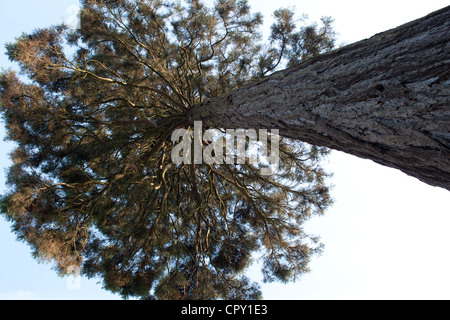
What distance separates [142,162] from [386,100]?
12.3ft

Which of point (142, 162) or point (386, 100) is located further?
point (142, 162)

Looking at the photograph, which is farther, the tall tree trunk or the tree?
the tree

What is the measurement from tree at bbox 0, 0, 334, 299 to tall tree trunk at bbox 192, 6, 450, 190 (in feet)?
8.03

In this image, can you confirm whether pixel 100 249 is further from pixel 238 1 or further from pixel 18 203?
pixel 238 1

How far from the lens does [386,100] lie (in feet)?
4.39

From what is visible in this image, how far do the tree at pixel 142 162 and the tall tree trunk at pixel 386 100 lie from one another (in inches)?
96.4

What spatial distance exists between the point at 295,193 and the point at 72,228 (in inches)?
157

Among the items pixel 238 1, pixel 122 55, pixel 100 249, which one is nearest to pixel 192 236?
pixel 100 249

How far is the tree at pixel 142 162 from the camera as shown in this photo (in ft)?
12.9

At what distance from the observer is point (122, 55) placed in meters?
5.03

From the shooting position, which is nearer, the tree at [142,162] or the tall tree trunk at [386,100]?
the tall tree trunk at [386,100]

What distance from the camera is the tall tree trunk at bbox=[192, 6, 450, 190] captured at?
1.19m

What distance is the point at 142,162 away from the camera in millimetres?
4332

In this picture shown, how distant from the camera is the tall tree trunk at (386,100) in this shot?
1190mm
